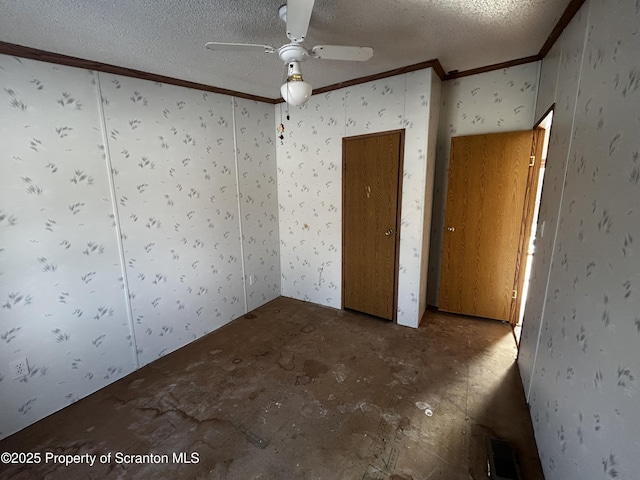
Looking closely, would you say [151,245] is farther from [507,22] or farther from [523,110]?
[523,110]

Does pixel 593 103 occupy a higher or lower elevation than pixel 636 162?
higher

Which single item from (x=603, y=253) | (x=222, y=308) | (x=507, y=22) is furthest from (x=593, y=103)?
(x=222, y=308)

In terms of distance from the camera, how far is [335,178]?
3086 millimetres

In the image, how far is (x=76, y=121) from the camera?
189 cm

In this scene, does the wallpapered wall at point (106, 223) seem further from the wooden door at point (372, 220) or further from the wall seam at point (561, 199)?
the wall seam at point (561, 199)

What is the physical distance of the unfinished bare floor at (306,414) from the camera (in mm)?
1513

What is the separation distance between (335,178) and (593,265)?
2.31 m

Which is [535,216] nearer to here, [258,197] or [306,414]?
[306,414]

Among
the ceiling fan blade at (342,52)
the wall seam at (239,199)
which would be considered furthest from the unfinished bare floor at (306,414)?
the ceiling fan blade at (342,52)

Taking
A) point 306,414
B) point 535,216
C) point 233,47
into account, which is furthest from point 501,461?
point 233,47

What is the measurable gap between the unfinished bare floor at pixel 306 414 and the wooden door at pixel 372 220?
19.6 inches

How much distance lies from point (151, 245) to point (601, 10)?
120 inches

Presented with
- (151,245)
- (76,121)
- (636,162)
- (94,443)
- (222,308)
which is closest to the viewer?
(636,162)

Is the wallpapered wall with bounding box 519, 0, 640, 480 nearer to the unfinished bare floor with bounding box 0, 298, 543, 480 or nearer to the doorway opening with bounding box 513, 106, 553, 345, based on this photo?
the unfinished bare floor with bounding box 0, 298, 543, 480
